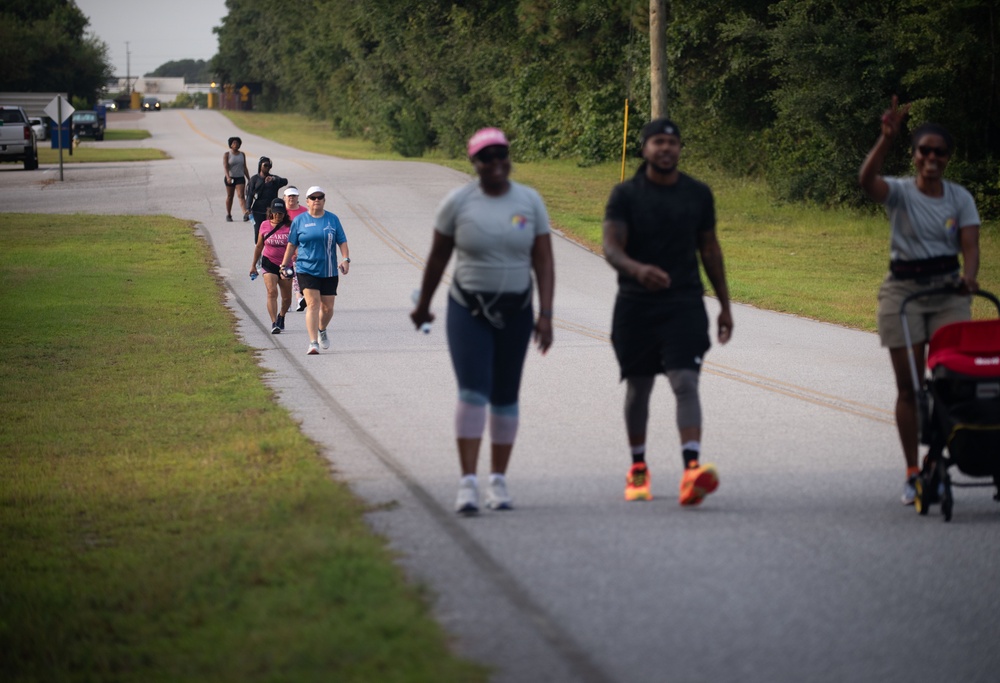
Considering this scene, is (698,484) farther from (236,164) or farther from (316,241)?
(236,164)

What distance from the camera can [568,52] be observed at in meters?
55.4

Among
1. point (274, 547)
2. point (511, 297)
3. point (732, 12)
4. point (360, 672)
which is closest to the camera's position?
point (360, 672)

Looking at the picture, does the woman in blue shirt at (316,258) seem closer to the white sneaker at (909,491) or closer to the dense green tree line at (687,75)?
the white sneaker at (909,491)

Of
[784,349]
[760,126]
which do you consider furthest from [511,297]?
[760,126]

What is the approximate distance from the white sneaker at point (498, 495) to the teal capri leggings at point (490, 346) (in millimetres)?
472

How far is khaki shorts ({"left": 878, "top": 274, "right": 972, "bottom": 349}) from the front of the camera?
7.45 metres

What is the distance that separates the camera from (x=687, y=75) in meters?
44.8

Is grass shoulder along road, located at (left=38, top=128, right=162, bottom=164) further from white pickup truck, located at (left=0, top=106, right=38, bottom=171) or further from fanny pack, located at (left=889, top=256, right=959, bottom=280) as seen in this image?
fanny pack, located at (left=889, top=256, right=959, bottom=280)

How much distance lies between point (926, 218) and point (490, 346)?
253 cm

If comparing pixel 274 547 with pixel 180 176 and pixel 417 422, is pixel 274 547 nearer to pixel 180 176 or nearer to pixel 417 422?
pixel 417 422

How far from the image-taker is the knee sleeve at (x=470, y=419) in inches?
285

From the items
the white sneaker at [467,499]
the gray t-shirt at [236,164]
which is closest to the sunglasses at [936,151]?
the white sneaker at [467,499]

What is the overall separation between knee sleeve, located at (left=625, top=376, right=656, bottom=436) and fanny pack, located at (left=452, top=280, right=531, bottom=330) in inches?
35.5

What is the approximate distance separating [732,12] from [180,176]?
18.9 meters
